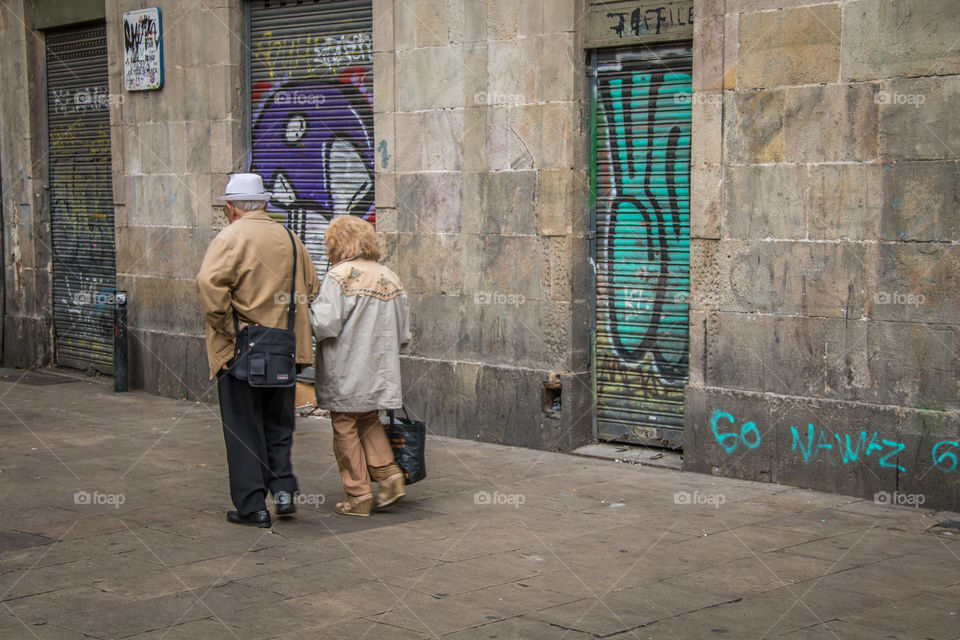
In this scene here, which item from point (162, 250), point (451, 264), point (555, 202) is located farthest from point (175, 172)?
point (555, 202)

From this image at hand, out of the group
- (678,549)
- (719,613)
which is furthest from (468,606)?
(678,549)

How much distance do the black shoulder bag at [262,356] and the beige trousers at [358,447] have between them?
0.43 metres

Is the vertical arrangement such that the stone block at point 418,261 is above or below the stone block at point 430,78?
below

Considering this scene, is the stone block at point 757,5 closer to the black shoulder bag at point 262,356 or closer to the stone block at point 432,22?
the stone block at point 432,22

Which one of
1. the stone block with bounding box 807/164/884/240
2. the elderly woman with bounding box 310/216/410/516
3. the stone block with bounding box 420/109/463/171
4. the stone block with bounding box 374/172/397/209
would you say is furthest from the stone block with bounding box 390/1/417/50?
the stone block with bounding box 807/164/884/240

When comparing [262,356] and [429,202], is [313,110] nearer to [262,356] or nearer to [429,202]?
[429,202]

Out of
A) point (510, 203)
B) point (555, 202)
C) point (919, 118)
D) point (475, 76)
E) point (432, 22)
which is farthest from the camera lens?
point (432, 22)

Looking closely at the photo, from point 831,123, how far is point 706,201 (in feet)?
3.25

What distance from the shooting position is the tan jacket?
21.9 ft

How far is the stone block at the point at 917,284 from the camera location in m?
7.09

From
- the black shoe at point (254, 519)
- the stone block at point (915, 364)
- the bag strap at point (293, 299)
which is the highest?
the bag strap at point (293, 299)

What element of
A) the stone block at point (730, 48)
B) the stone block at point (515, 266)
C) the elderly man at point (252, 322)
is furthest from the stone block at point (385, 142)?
the elderly man at point (252, 322)

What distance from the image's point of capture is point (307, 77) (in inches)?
433

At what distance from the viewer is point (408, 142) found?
9.97 meters
